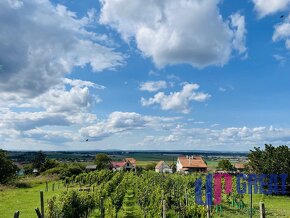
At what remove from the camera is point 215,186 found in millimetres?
35656

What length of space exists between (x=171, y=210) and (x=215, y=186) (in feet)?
37.5

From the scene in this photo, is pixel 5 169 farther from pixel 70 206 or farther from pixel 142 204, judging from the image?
pixel 70 206

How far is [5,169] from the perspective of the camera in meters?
49.3

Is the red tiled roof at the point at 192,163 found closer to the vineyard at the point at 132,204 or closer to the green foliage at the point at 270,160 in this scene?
the green foliage at the point at 270,160

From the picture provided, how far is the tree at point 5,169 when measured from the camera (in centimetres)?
4906

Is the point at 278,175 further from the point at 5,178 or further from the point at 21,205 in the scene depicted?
the point at 5,178

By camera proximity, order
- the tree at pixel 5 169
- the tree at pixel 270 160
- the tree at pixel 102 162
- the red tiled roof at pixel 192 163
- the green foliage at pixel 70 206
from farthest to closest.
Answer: the red tiled roof at pixel 192 163 → the tree at pixel 102 162 → the tree at pixel 5 169 → the tree at pixel 270 160 → the green foliage at pixel 70 206

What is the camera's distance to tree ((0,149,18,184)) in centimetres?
4906

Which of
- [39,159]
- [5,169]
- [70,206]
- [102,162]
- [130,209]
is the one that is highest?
[70,206]

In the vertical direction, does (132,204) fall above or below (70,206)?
below

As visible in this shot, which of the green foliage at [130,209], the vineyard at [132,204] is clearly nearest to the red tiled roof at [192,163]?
the vineyard at [132,204]

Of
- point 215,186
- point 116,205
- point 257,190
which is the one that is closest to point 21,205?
point 116,205

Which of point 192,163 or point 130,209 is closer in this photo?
point 130,209

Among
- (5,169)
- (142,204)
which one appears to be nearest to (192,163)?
(5,169)
